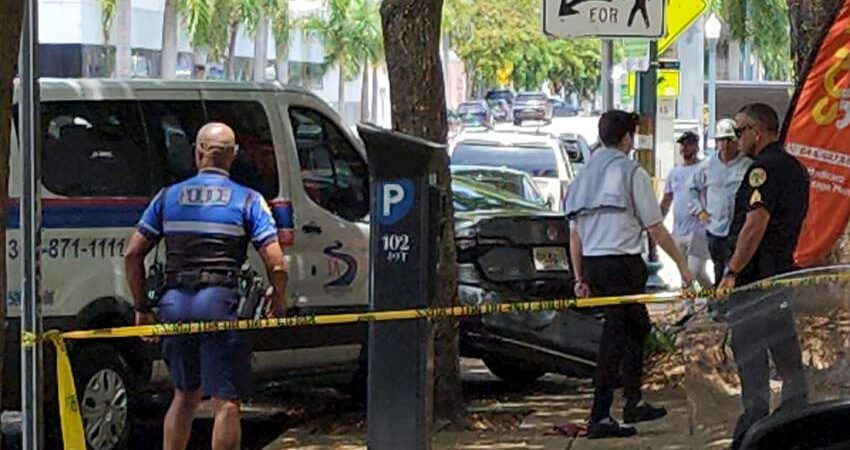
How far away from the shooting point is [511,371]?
11.1m

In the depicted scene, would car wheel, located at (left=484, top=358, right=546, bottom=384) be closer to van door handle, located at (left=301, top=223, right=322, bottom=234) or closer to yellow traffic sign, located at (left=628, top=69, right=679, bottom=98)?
van door handle, located at (left=301, top=223, right=322, bottom=234)

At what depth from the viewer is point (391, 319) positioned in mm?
7031

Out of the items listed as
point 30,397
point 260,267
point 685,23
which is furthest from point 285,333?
point 685,23

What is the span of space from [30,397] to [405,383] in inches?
70.0

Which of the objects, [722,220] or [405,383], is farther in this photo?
[722,220]

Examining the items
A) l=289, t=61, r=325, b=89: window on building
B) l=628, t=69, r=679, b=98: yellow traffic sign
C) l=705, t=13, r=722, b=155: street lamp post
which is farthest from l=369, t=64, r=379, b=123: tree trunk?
l=628, t=69, r=679, b=98: yellow traffic sign

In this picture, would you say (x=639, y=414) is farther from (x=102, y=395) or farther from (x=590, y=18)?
(x=102, y=395)

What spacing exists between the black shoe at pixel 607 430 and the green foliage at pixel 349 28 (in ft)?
131

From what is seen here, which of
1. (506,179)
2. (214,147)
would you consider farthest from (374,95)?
(214,147)

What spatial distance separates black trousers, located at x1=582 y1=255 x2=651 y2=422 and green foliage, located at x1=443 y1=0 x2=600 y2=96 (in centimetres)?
4522

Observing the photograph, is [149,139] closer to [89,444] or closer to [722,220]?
[89,444]

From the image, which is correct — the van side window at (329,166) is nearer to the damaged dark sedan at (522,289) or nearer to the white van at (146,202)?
the white van at (146,202)

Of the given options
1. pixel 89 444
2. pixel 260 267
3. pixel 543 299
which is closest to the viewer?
pixel 89 444

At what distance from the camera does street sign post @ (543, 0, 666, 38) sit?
1035 centimetres
